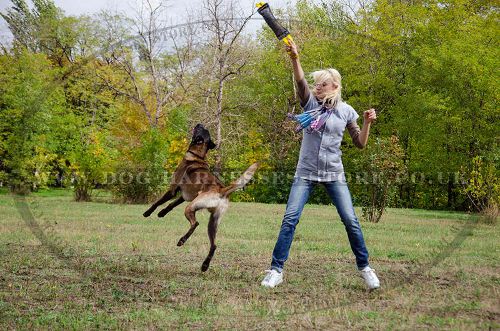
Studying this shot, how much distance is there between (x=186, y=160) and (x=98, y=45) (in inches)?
599

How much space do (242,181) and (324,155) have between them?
0.86 metres

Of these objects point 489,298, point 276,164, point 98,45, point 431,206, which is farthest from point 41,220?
point 431,206

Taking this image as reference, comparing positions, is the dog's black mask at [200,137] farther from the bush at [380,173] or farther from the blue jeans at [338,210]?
the bush at [380,173]

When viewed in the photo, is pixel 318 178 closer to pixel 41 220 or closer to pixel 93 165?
pixel 41 220

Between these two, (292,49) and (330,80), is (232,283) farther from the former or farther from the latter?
(292,49)

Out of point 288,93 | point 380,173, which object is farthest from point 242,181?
point 380,173

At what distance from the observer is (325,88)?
5.64m

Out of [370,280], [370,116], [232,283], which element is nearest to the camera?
[370,116]

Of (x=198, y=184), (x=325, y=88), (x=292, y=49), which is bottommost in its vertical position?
(x=198, y=184)

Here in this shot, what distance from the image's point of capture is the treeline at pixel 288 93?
51.0 feet

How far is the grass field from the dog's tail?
3.09 feet

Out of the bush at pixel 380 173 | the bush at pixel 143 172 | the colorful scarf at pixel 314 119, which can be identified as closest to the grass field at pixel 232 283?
the colorful scarf at pixel 314 119

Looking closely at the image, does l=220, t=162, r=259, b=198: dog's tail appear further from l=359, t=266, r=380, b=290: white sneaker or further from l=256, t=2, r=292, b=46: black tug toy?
l=359, t=266, r=380, b=290: white sneaker

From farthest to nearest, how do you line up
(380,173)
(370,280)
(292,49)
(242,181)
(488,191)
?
(488,191)
(380,173)
(242,181)
(370,280)
(292,49)
